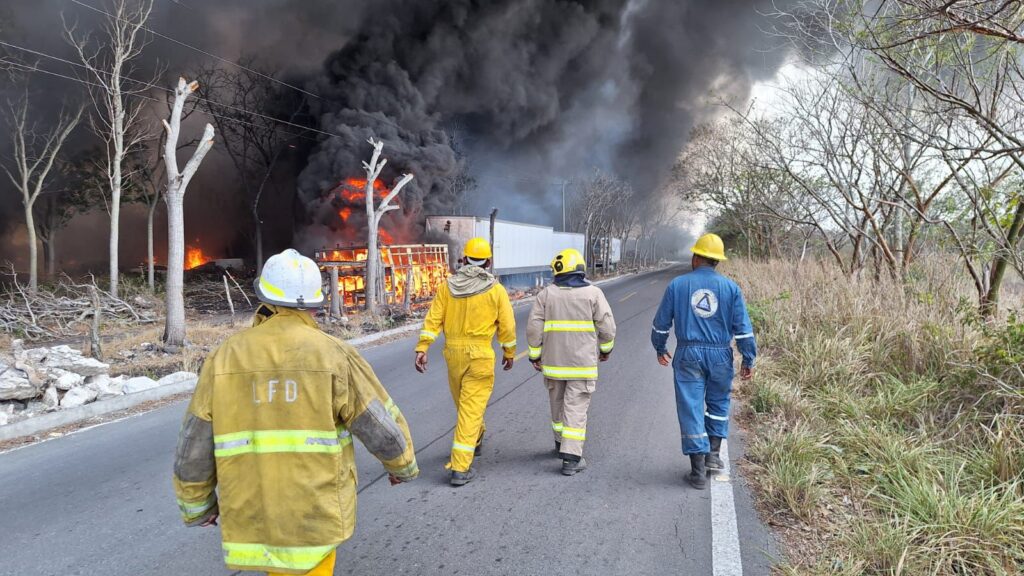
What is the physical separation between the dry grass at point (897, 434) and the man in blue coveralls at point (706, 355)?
414mm

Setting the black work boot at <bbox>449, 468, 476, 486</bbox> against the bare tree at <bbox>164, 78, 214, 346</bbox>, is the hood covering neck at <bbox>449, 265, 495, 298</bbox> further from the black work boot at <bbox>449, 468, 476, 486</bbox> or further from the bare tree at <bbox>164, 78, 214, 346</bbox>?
the bare tree at <bbox>164, 78, 214, 346</bbox>

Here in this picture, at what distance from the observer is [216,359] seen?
182 centimetres

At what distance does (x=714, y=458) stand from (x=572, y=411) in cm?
→ 106

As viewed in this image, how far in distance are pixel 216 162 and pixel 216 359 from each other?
109ft

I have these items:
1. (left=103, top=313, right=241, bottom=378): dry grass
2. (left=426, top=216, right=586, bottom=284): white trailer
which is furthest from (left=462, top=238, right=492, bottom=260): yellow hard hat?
(left=426, top=216, right=586, bottom=284): white trailer

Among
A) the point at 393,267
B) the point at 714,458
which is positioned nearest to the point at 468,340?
the point at 714,458

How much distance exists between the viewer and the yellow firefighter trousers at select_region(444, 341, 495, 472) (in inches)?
150

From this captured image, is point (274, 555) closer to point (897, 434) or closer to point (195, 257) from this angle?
point (897, 434)

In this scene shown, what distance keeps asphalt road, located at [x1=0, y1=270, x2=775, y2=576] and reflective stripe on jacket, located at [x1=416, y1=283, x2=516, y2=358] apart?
3.30 ft

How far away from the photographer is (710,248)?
12.9 feet

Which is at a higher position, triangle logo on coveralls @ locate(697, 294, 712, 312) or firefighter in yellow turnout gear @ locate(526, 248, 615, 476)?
triangle logo on coveralls @ locate(697, 294, 712, 312)

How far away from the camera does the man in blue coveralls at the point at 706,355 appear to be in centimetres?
375

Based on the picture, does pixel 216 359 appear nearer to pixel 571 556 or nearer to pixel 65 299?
pixel 571 556

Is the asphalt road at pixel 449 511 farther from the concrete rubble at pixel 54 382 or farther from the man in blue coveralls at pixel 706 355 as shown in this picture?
the concrete rubble at pixel 54 382
